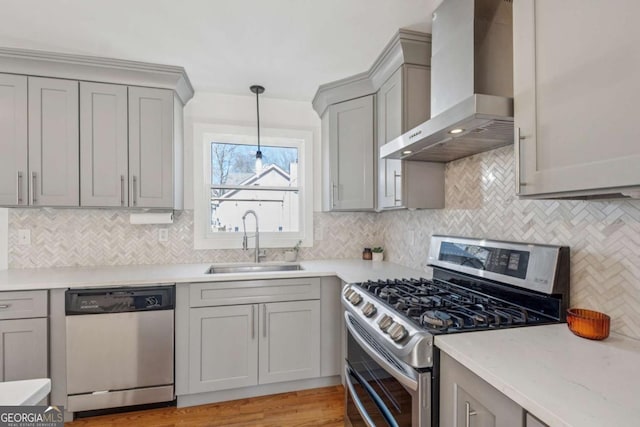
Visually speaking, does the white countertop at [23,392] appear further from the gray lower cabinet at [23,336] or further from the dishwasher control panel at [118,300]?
the gray lower cabinet at [23,336]

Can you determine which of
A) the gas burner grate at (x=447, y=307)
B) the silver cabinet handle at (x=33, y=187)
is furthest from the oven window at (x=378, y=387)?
the silver cabinet handle at (x=33, y=187)

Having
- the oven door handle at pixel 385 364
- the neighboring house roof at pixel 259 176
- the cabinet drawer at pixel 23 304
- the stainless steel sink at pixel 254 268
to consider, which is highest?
the neighboring house roof at pixel 259 176

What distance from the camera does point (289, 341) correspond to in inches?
87.4

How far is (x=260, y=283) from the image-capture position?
7.10ft

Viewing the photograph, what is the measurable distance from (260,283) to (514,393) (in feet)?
5.54

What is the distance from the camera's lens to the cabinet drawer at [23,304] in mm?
1818

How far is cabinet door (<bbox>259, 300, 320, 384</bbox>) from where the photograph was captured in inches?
85.7

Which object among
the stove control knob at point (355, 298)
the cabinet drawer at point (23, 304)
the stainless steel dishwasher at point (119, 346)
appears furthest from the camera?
the stainless steel dishwasher at point (119, 346)

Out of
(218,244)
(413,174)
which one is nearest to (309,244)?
(218,244)

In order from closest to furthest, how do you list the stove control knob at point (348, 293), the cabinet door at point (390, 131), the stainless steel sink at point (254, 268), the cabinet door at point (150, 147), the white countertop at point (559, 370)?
1. the white countertop at point (559, 370)
2. the stove control knob at point (348, 293)
3. the cabinet door at point (390, 131)
4. the cabinet door at point (150, 147)
5. the stainless steel sink at point (254, 268)

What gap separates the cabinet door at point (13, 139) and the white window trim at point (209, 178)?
1.12m

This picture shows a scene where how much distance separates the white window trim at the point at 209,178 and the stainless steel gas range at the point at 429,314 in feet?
3.96

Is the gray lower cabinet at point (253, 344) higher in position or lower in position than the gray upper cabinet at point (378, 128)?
lower

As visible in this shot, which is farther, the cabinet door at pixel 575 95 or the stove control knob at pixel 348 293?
the stove control knob at pixel 348 293
